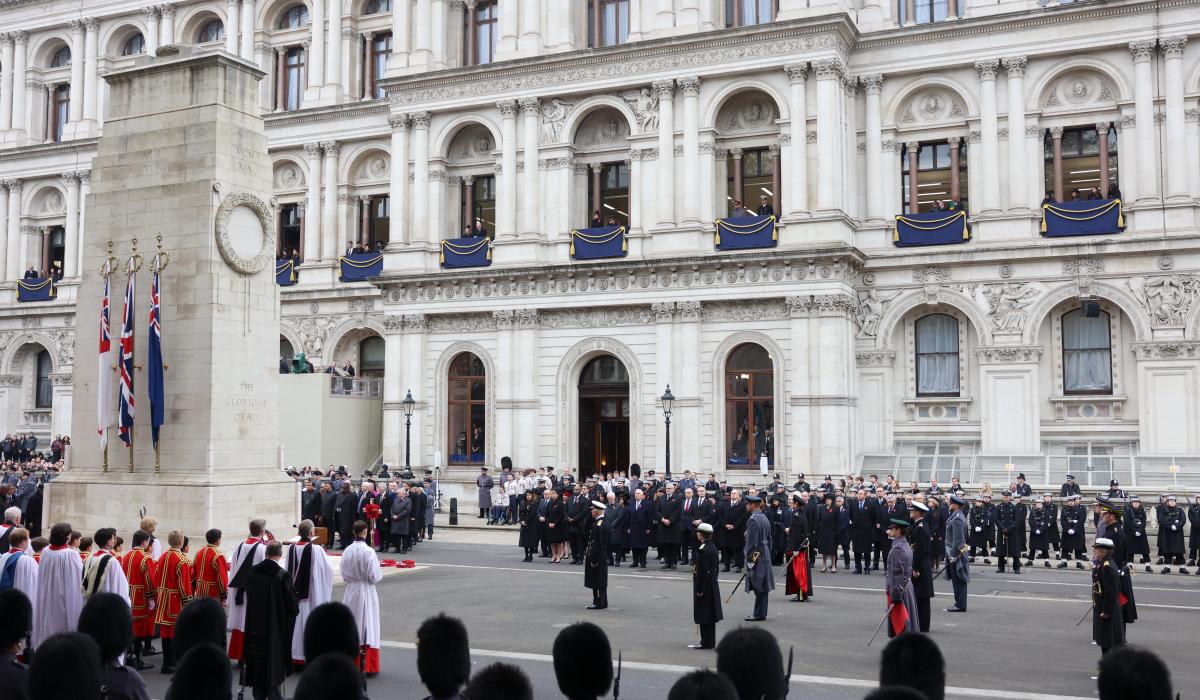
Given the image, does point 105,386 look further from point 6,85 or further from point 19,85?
point 6,85

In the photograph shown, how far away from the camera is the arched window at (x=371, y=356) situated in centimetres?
4797

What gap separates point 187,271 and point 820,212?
2219 cm

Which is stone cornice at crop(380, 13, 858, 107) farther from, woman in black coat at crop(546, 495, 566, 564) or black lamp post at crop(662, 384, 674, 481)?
woman in black coat at crop(546, 495, 566, 564)

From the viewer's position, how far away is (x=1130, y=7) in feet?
117

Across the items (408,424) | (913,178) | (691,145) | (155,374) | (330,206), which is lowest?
(408,424)

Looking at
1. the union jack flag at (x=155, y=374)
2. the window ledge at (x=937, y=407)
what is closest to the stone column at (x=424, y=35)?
the window ledge at (x=937, y=407)

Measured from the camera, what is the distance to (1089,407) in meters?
36.0

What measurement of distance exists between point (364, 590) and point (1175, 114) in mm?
31235

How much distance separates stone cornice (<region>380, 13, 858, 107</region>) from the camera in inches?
1485

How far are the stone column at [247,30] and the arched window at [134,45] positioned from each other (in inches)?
252

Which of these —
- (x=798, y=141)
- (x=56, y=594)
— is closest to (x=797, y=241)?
(x=798, y=141)

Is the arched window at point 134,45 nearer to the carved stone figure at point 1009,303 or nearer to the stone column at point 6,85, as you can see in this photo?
the stone column at point 6,85

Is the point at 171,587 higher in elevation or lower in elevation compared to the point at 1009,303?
lower

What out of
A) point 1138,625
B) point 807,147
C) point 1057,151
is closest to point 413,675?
point 1138,625
